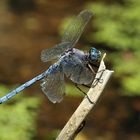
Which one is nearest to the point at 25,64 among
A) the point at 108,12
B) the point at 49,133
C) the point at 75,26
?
the point at 108,12

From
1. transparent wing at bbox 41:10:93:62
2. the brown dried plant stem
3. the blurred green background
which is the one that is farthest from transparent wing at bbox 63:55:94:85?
the blurred green background

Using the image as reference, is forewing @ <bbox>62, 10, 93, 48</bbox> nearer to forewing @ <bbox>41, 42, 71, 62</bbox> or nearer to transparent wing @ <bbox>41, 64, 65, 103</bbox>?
forewing @ <bbox>41, 42, 71, 62</bbox>

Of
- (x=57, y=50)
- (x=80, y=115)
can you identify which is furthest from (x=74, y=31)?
(x=80, y=115)

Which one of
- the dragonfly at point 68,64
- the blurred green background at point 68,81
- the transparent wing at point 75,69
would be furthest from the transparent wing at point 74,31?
the blurred green background at point 68,81

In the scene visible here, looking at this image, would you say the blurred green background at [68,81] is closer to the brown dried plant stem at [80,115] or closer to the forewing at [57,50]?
the forewing at [57,50]

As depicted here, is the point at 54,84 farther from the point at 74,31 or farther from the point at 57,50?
the point at 74,31

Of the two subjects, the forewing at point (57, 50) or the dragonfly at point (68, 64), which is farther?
the forewing at point (57, 50)
